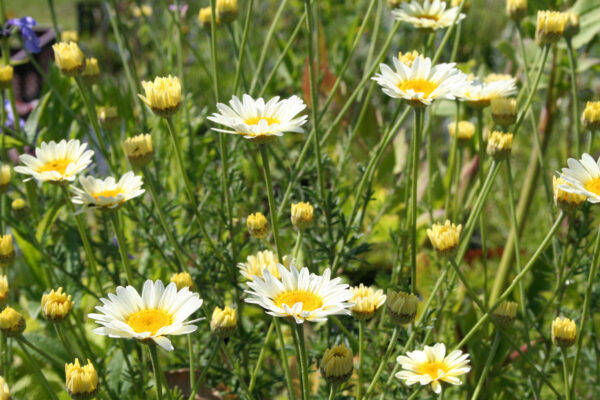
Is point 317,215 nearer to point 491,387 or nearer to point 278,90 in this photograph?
point 491,387

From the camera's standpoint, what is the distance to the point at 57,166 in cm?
69

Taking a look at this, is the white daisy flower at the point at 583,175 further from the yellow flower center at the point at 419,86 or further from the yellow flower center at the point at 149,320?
the yellow flower center at the point at 149,320

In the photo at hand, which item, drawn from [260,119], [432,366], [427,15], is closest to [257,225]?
[260,119]

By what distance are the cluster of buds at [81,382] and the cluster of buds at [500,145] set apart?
1.34ft

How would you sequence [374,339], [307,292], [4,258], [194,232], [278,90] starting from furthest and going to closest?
[278,90] → [194,232] → [374,339] → [4,258] → [307,292]

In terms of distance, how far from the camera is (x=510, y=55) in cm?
119

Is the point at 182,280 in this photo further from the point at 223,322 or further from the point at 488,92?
the point at 488,92

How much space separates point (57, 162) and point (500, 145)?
0.41 metres

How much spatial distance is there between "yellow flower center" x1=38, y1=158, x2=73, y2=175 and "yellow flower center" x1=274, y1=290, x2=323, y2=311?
0.24 m

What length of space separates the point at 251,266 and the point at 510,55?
694mm

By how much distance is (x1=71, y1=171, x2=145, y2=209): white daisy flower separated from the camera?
61 centimetres

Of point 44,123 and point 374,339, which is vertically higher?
point 44,123

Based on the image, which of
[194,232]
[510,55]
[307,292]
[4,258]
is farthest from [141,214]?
[510,55]

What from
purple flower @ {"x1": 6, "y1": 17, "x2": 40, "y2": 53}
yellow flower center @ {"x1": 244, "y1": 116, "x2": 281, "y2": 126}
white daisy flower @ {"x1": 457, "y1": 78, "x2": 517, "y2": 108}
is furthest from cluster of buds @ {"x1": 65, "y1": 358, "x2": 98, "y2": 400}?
purple flower @ {"x1": 6, "y1": 17, "x2": 40, "y2": 53}
